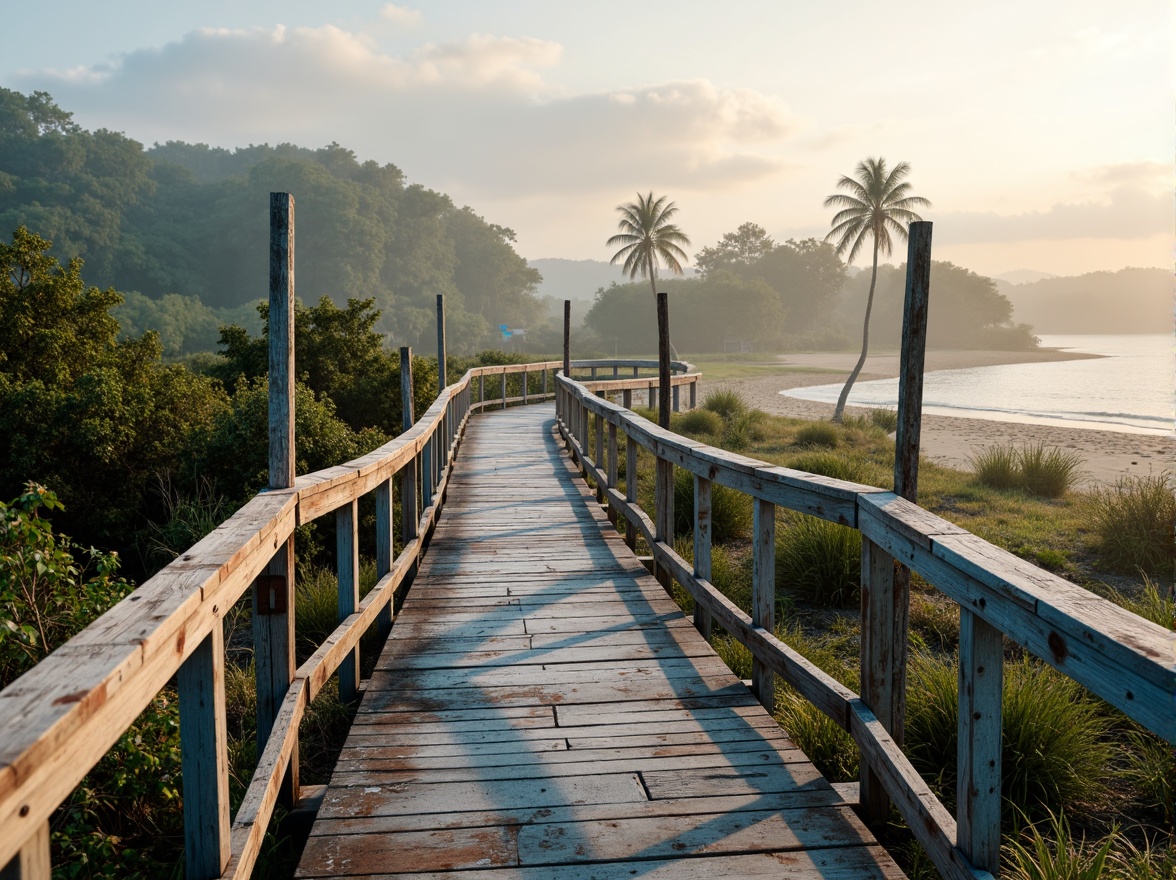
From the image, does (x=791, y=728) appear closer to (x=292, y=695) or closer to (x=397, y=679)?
(x=397, y=679)

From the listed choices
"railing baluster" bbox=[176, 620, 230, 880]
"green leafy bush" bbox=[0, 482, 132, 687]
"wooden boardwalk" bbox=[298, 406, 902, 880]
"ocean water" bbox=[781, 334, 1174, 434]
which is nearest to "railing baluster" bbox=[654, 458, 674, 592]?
"wooden boardwalk" bbox=[298, 406, 902, 880]

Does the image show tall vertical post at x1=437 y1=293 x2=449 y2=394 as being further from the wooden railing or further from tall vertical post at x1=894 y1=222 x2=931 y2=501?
tall vertical post at x1=894 y1=222 x2=931 y2=501

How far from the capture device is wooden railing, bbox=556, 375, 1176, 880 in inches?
60.4

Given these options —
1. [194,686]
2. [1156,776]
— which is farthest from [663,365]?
[194,686]

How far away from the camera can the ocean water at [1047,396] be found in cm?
2972

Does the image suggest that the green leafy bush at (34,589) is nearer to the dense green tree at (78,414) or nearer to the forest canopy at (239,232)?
the dense green tree at (78,414)

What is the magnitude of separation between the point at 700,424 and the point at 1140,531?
9.37m

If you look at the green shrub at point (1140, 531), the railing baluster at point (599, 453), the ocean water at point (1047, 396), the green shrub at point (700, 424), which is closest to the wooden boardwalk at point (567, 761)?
the railing baluster at point (599, 453)

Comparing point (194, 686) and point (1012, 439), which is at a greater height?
point (194, 686)

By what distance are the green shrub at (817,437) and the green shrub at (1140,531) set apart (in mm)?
8474

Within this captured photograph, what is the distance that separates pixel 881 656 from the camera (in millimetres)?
2781

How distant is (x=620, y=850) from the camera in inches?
99.6

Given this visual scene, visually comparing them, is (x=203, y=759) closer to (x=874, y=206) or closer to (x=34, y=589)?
(x=34, y=589)

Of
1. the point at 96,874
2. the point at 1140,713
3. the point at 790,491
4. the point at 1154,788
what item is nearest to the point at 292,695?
the point at 96,874
